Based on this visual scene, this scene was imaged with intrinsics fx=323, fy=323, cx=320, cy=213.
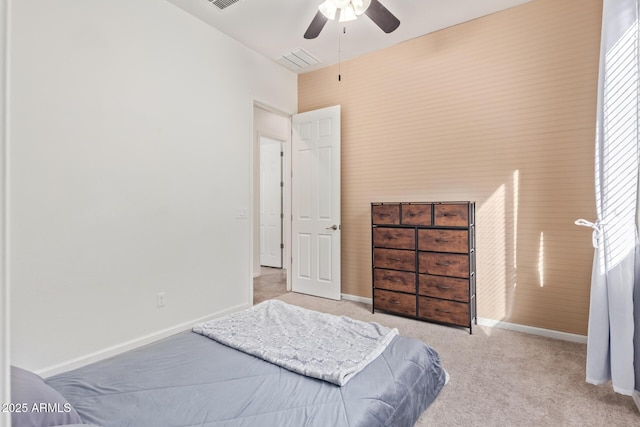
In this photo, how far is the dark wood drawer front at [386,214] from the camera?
337cm

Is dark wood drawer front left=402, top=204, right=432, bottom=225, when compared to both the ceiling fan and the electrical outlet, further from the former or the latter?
the electrical outlet

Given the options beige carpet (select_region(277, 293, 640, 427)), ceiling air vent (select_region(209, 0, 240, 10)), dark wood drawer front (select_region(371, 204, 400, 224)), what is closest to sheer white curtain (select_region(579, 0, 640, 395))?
beige carpet (select_region(277, 293, 640, 427))

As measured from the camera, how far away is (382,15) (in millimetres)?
2396

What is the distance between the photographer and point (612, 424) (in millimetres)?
1765

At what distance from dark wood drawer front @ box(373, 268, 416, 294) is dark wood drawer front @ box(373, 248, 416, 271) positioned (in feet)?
0.18

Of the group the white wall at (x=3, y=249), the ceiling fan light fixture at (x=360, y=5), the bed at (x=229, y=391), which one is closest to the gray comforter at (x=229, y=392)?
the bed at (x=229, y=391)

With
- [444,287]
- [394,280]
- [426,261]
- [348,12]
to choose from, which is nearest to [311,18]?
[348,12]

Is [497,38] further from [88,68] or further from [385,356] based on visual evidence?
[88,68]

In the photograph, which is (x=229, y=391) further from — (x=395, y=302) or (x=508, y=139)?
(x=508, y=139)

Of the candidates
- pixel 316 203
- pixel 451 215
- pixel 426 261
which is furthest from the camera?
pixel 316 203

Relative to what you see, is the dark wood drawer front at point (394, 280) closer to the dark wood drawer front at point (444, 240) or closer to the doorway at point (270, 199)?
the dark wood drawer front at point (444, 240)

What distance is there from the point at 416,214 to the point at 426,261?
47 centimetres

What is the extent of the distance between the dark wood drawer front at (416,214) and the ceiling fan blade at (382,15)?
5.29 ft

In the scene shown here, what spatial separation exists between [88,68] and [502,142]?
3.56 metres
